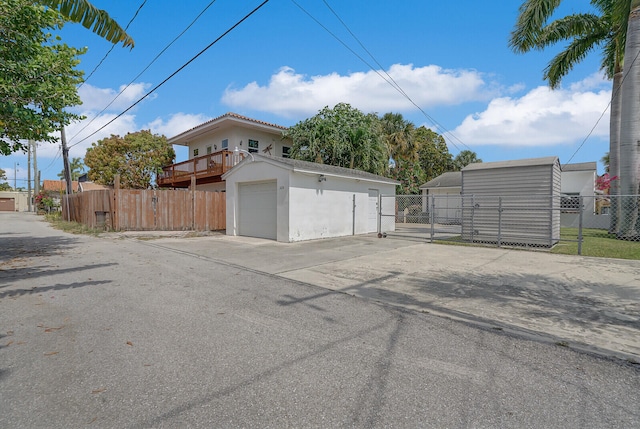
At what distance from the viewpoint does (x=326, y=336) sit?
12.0 feet

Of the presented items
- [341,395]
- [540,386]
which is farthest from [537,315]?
[341,395]

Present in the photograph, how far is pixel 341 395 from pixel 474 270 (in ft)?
18.7

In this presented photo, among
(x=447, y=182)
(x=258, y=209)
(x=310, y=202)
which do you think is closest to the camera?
(x=310, y=202)

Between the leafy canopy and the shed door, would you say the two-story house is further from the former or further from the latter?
the shed door

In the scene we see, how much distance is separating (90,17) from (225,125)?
12.8 m

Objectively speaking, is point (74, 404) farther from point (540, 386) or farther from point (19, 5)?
point (19, 5)

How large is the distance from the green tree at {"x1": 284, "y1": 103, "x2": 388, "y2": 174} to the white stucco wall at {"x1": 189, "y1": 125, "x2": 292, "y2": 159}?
1371mm

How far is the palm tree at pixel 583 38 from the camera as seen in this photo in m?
12.5

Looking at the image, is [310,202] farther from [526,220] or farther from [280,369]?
[280,369]

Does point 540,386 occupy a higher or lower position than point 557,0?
lower

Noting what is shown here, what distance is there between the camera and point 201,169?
792 inches

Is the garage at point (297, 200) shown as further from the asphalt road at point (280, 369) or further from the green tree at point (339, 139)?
the asphalt road at point (280, 369)

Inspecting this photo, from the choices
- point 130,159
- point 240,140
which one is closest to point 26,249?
point 240,140

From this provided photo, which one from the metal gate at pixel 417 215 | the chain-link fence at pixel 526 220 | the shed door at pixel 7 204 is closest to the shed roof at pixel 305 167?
the metal gate at pixel 417 215
